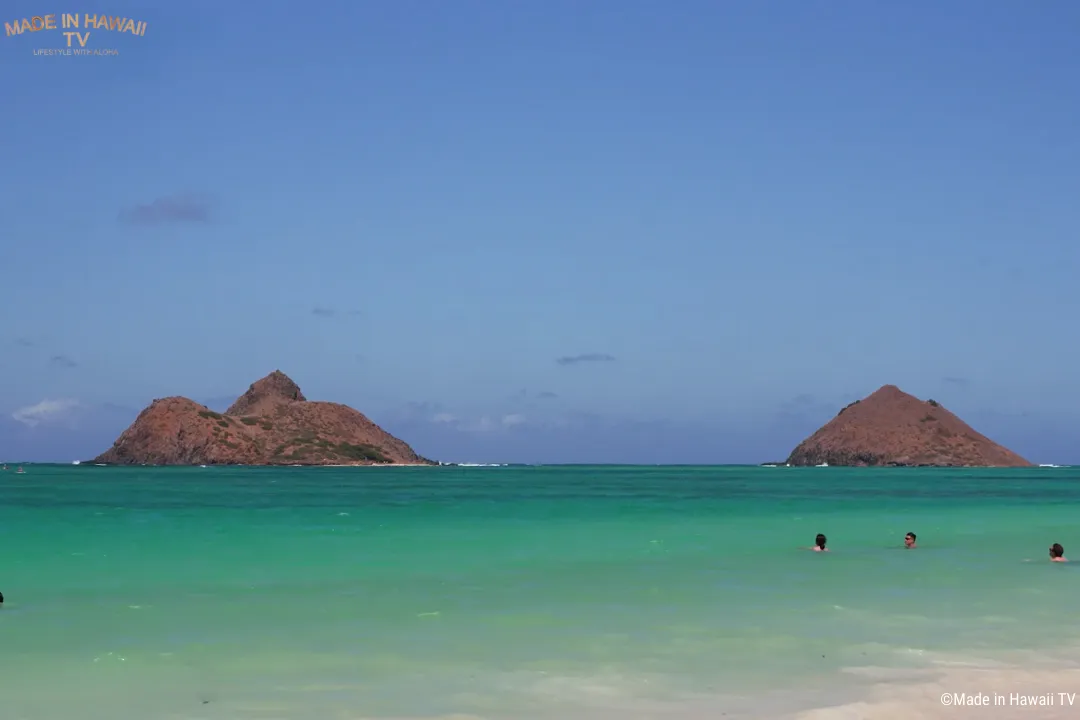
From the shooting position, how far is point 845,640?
18.3 m

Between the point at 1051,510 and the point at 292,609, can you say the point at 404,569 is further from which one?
the point at 1051,510

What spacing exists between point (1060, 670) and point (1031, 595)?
956 centimetres

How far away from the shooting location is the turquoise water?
14.6m

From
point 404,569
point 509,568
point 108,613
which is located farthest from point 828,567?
point 108,613

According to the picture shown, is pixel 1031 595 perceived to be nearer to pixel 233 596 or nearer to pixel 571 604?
pixel 571 604

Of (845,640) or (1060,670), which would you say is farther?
(845,640)

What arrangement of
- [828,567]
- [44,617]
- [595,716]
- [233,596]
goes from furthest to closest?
1. [828,567]
2. [233,596]
3. [44,617]
4. [595,716]

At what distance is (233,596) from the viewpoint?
81.9 ft

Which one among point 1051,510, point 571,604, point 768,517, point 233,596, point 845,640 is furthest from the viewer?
point 1051,510

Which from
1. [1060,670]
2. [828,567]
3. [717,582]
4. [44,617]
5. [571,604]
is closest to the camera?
[1060,670]

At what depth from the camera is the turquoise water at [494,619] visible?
14555 millimetres

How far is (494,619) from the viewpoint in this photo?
2103 cm

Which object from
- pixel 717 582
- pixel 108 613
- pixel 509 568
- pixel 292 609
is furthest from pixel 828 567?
pixel 108 613

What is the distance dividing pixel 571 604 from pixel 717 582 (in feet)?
17.4
